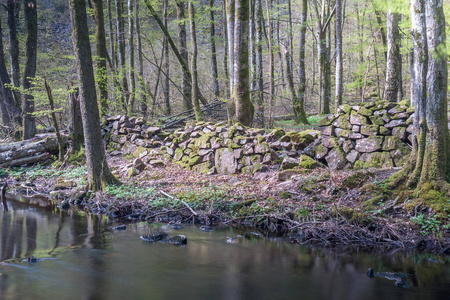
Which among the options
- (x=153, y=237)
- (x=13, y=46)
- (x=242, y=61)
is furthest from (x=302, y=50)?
(x=13, y=46)

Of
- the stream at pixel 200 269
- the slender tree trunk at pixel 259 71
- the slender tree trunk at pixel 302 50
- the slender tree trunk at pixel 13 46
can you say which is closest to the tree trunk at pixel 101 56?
the slender tree trunk at pixel 13 46

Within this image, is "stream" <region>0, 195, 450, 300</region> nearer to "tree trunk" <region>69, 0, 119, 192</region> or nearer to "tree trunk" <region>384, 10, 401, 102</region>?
"tree trunk" <region>69, 0, 119, 192</region>

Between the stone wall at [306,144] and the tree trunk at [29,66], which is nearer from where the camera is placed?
the stone wall at [306,144]

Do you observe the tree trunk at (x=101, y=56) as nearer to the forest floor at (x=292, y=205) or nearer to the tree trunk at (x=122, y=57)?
the tree trunk at (x=122, y=57)

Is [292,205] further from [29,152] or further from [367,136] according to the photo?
[29,152]

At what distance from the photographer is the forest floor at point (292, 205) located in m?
5.79

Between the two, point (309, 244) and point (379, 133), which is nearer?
point (309, 244)

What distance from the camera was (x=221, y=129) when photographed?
10.7 meters

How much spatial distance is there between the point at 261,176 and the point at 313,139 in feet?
5.71

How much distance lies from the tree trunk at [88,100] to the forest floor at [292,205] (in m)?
0.51

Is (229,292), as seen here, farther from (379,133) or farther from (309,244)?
(379,133)

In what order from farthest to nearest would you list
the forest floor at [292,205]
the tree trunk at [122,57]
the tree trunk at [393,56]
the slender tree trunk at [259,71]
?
the tree trunk at [122,57] → the slender tree trunk at [259,71] → the tree trunk at [393,56] → the forest floor at [292,205]

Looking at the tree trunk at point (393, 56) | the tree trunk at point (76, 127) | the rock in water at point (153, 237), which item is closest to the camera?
the rock in water at point (153, 237)

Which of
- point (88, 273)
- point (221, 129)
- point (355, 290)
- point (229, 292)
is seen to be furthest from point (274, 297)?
point (221, 129)
